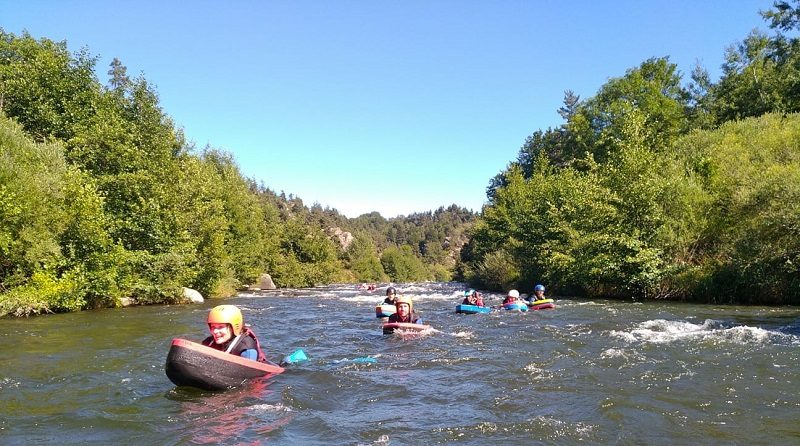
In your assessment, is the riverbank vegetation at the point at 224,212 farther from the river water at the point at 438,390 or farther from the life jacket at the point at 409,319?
the life jacket at the point at 409,319

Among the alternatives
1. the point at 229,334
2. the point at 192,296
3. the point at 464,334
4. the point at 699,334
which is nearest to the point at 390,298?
the point at 464,334

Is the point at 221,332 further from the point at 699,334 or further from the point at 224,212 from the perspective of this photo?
the point at 224,212

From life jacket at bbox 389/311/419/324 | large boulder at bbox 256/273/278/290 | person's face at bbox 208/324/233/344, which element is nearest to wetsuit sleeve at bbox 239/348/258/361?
person's face at bbox 208/324/233/344

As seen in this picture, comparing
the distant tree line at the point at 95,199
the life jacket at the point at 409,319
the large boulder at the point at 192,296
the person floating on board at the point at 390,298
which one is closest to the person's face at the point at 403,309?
the life jacket at the point at 409,319

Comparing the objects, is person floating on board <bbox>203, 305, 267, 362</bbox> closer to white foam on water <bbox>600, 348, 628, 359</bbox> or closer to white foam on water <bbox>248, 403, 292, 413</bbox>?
white foam on water <bbox>248, 403, 292, 413</bbox>

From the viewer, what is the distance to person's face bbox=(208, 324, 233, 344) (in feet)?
28.4

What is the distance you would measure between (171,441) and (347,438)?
6.30ft

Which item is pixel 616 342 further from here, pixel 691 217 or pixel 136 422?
pixel 691 217

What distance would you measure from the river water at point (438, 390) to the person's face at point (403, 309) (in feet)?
2.52

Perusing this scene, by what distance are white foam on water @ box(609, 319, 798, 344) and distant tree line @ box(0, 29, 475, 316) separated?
711 inches

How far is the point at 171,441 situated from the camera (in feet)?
19.5

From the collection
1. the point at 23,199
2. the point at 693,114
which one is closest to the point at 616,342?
the point at 23,199

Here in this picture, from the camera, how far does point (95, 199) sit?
20.6 m

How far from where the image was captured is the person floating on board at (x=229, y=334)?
28.2ft
